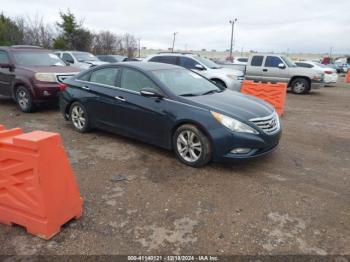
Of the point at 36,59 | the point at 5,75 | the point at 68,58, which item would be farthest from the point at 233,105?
the point at 68,58

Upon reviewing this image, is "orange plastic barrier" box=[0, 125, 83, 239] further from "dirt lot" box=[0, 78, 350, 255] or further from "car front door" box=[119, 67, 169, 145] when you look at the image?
"car front door" box=[119, 67, 169, 145]

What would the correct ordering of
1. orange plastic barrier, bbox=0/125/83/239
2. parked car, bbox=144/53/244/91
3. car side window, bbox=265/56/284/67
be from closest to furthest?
orange plastic barrier, bbox=0/125/83/239 → parked car, bbox=144/53/244/91 → car side window, bbox=265/56/284/67

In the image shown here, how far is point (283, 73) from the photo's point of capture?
14281mm

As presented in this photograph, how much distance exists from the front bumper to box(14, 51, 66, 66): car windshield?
6201 mm

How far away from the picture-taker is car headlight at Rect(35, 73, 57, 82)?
298 inches

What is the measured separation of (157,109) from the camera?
4.80 meters

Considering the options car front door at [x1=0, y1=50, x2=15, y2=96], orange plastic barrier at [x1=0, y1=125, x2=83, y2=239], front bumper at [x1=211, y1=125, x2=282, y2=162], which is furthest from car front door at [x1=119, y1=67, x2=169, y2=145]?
car front door at [x1=0, y1=50, x2=15, y2=96]

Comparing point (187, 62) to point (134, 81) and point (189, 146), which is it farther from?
point (189, 146)

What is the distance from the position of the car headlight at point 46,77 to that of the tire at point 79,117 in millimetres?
1847

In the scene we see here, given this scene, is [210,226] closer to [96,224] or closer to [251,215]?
[251,215]

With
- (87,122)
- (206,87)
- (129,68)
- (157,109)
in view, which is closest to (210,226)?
(157,109)

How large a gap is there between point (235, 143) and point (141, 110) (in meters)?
1.67

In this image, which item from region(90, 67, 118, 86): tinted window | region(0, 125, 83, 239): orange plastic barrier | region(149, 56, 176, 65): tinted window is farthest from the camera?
region(149, 56, 176, 65): tinted window

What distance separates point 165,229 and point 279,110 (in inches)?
251
